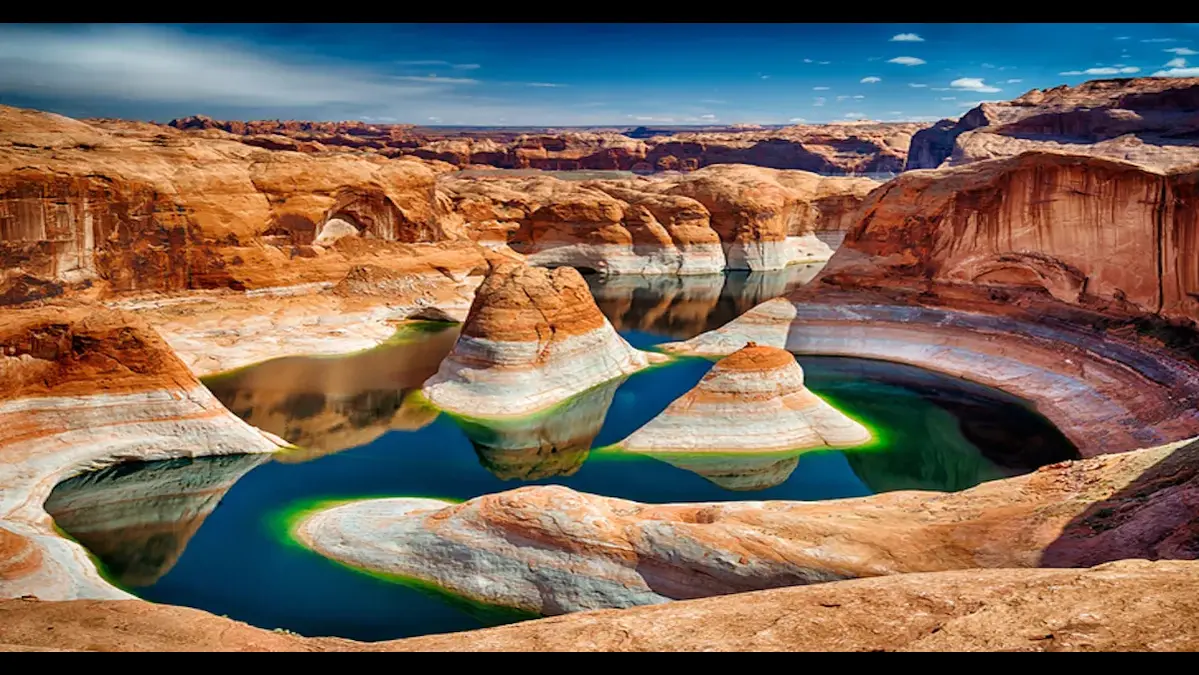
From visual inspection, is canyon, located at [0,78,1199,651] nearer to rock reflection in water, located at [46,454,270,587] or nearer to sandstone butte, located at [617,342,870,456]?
rock reflection in water, located at [46,454,270,587]

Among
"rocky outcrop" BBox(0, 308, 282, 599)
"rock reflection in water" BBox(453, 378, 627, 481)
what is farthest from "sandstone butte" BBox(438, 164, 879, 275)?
"rocky outcrop" BBox(0, 308, 282, 599)

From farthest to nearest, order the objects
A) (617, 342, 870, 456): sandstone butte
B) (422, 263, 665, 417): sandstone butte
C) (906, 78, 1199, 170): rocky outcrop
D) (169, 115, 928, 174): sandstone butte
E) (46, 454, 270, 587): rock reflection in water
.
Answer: (169, 115, 928, 174): sandstone butte, (906, 78, 1199, 170): rocky outcrop, (422, 263, 665, 417): sandstone butte, (617, 342, 870, 456): sandstone butte, (46, 454, 270, 587): rock reflection in water

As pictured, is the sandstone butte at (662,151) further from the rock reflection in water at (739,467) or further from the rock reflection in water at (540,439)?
the rock reflection in water at (739,467)

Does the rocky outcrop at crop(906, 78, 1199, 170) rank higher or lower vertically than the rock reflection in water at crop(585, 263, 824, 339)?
higher

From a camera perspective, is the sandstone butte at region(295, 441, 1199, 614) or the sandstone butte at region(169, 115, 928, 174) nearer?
the sandstone butte at region(295, 441, 1199, 614)

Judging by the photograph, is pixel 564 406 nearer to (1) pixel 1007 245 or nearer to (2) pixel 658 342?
(2) pixel 658 342

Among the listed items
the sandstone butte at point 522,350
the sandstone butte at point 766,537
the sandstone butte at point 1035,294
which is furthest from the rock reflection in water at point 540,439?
the sandstone butte at point 1035,294

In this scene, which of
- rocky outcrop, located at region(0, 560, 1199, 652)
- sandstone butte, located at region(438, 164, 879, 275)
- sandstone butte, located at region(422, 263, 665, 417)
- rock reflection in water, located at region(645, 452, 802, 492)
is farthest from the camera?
sandstone butte, located at region(438, 164, 879, 275)
